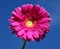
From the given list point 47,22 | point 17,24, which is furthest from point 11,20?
point 47,22

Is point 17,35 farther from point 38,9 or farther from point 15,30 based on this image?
point 38,9

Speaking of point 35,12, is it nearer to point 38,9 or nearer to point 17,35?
point 38,9

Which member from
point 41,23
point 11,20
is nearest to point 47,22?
point 41,23

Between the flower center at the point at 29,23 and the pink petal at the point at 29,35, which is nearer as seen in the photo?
the pink petal at the point at 29,35

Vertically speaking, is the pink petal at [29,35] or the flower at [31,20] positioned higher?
the flower at [31,20]

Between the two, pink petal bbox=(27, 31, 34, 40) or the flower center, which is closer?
pink petal bbox=(27, 31, 34, 40)

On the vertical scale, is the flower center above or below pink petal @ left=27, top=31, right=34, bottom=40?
above

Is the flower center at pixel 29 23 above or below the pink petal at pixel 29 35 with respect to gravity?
above
